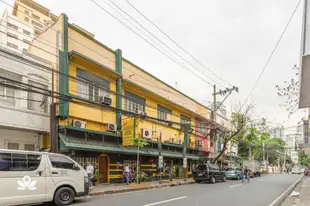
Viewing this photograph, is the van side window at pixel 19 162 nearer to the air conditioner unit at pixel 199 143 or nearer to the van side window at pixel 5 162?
the van side window at pixel 5 162

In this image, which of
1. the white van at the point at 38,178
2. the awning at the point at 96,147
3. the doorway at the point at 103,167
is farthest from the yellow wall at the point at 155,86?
the white van at the point at 38,178

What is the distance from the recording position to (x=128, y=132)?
18594 millimetres

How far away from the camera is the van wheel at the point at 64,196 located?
33.3 feet

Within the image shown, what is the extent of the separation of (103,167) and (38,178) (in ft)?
31.6

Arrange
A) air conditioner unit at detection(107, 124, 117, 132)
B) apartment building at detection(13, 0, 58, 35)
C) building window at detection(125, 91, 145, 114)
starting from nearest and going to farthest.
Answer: air conditioner unit at detection(107, 124, 117, 132) → building window at detection(125, 91, 145, 114) → apartment building at detection(13, 0, 58, 35)

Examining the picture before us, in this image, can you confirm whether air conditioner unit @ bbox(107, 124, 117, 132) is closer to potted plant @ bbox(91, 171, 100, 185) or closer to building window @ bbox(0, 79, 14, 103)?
potted plant @ bbox(91, 171, 100, 185)

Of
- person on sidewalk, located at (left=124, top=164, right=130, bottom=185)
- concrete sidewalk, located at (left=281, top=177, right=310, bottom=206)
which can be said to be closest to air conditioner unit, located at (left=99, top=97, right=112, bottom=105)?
person on sidewalk, located at (left=124, top=164, right=130, bottom=185)

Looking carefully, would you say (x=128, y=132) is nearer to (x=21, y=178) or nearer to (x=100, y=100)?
(x=100, y=100)

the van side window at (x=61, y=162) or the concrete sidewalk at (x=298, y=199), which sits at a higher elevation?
the van side window at (x=61, y=162)

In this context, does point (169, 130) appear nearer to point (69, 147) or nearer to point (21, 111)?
point (69, 147)

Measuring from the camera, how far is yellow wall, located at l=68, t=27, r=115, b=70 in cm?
1752

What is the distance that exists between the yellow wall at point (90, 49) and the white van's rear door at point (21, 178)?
921 centimetres

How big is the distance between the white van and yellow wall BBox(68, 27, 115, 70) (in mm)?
8866

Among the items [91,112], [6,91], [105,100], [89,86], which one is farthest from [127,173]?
[6,91]
